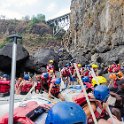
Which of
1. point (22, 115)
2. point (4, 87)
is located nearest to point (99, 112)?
point (22, 115)

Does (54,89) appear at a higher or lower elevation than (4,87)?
lower

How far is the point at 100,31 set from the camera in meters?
35.3

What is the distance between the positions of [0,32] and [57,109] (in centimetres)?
9568

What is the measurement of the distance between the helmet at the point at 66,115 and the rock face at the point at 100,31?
82.4 feet

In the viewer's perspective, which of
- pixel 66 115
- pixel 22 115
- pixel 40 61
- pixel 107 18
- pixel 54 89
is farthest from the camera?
pixel 40 61

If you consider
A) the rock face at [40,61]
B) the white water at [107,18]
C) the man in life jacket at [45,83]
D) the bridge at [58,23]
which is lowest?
the man in life jacket at [45,83]

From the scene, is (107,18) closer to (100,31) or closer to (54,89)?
(100,31)

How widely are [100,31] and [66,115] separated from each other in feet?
107

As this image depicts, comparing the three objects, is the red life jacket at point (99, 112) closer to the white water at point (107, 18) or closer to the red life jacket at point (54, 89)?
the red life jacket at point (54, 89)

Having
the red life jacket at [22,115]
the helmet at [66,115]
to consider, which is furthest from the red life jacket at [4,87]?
the helmet at [66,115]

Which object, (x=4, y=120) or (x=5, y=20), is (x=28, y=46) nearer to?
(x=5, y=20)

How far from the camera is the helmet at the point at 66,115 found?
121 inches

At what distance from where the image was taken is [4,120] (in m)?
3.46

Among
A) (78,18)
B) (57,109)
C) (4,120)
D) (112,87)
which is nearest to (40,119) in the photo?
(4,120)
